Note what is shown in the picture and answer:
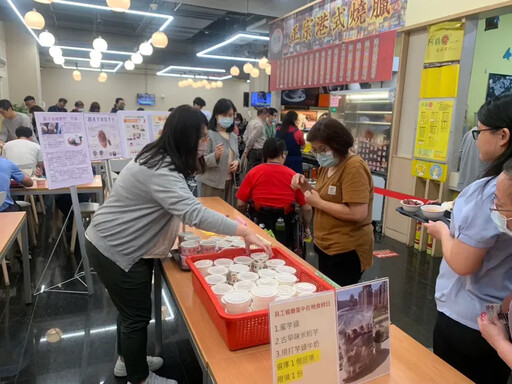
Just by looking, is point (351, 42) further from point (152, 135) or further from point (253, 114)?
point (253, 114)

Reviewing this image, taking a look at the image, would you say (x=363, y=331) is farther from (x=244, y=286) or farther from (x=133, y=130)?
(x=133, y=130)

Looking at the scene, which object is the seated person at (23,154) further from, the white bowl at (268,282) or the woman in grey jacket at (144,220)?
the white bowl at (268,282)

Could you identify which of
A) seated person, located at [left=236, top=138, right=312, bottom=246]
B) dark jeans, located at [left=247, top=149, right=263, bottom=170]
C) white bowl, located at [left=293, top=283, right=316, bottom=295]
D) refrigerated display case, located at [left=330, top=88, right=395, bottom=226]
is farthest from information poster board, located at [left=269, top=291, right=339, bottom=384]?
dark jeans, located at [left=247, top=149, right=263, bottom=170]

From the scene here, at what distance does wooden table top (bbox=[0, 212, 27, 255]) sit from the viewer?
2416 millimetres

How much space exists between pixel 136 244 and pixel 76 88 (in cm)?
1926

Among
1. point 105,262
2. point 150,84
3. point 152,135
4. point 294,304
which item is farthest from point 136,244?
point 150,84

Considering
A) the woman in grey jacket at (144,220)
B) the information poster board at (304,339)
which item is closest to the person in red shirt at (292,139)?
the woman in grey jacket at (144,220)

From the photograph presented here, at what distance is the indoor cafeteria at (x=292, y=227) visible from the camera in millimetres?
1195

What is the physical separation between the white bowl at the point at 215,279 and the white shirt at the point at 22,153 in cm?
418

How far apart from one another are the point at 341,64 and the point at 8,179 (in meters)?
4.44

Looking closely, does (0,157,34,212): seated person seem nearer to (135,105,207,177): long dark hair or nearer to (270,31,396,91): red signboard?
(135,105,207,177): long dark hair

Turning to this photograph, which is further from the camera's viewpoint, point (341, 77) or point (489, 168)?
point (341, 77)

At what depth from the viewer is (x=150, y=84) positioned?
63.7 feet

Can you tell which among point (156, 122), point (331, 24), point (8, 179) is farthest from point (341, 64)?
point (8, 179)
